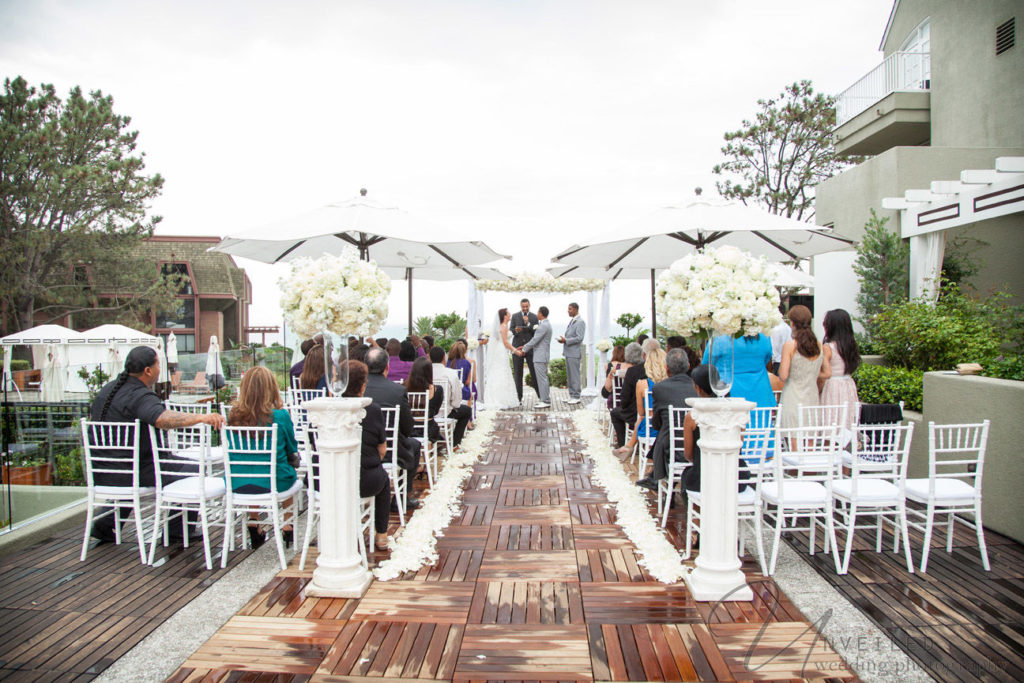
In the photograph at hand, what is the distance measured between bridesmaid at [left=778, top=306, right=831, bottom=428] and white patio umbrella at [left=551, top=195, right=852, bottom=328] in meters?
0.98

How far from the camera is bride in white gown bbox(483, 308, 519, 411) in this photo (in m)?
10.9

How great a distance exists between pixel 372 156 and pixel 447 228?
4.84m

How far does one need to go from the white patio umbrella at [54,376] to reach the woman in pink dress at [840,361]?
15731mm

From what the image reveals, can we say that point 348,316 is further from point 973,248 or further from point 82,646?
point 973,248

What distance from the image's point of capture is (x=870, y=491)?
3.86 meters

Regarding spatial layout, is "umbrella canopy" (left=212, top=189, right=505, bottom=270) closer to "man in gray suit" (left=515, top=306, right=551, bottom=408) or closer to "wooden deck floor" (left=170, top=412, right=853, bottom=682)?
"wooden deck floor" (left=170, top=412, right=853, bottom=682)

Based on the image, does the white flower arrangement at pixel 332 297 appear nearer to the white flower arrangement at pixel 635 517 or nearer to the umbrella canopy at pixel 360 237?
the umbrella canopy at pixel 360 237

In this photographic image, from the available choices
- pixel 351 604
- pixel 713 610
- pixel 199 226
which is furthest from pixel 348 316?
Result: pixel 199 226

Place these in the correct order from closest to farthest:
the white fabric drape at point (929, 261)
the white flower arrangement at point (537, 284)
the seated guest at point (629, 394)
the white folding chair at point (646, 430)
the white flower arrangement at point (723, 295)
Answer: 1. the white flower arrangement at point (723, 295)
2. the white folding chair at point (646, 430)
3. the seated guest at point (629, 394)
4. the white fabric drape at point (929, 261)
5. the white flower arrangement at point (537, 284)

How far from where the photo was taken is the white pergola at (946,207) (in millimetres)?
7293

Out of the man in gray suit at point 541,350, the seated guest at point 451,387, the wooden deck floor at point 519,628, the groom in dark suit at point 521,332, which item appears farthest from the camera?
the groom in dark suit at point 521,332

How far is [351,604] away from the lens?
337 cm

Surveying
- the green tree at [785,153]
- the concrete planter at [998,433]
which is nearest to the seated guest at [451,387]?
the concrete planter at [998,433]

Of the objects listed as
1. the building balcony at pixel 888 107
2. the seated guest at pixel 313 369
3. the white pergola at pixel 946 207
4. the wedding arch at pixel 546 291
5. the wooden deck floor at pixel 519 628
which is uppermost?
the building balcony at pixel 888 107
